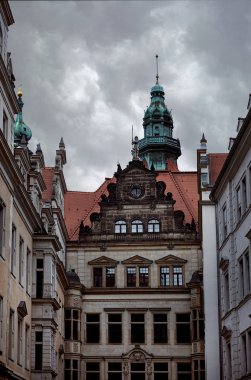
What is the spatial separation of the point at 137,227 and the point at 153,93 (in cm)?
1636

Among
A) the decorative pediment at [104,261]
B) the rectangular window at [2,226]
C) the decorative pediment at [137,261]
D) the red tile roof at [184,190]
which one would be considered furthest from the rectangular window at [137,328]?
the rectangular window at [2,226]

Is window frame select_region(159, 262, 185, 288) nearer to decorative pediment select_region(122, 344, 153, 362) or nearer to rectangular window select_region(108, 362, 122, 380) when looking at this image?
decorative pediment select_region(122, 344, 153, 362)

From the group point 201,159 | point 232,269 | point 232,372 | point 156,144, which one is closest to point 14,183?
point 232,269

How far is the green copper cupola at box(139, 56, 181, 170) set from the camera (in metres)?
63.2

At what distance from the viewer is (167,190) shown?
55.5 metres

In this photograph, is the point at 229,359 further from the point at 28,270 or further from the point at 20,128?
the point at 20,128

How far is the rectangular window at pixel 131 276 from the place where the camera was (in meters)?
52.3

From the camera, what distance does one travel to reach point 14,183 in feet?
98.9

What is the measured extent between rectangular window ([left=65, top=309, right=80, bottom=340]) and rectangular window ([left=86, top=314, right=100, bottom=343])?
40.2 inches

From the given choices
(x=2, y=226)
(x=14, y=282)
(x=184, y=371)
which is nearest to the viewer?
(x=2, y=226)

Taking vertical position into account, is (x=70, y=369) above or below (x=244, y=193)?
below

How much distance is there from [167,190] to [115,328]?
33.4 ft

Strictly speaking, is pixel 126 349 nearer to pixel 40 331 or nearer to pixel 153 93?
pixel 40 331

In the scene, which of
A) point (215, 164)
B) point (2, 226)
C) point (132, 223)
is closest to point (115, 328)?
point (132, 223)
